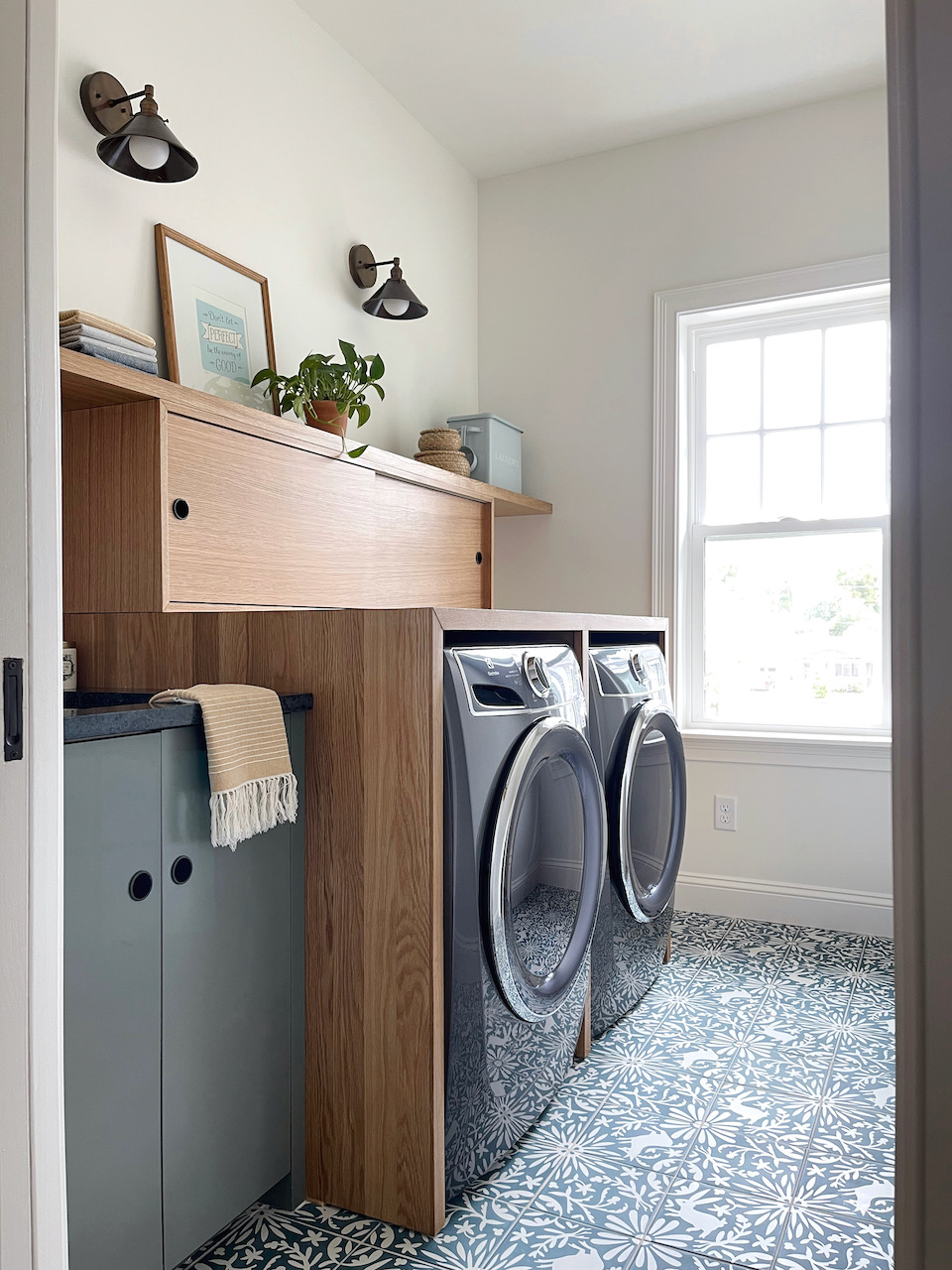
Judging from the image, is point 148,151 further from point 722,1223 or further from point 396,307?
point 722,1223

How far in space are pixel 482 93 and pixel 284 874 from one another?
276cm

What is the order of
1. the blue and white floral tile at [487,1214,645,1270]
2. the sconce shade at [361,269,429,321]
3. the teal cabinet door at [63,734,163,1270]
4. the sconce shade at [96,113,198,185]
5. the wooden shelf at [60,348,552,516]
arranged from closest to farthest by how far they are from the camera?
the teal cabinet door at [63,734,163,1270] < the blue and white floral tile at [487,1214,645,1270] < the wooden shelf at [60,348,552,516] < the sconce shade at [96,113,198,185] < the sconce shade at [361,269,429,321]

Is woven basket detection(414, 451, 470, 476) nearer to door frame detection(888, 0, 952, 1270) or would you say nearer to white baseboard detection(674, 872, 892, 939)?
white baseboard detection(674, 872, 892, 939)

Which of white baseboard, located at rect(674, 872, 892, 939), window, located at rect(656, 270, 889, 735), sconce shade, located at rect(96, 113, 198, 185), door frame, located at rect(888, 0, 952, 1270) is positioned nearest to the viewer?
door frame, located at rect(888, 0, 952, 1270)

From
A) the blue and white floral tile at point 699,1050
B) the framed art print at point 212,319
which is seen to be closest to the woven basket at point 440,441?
the framed art print at point 212,319

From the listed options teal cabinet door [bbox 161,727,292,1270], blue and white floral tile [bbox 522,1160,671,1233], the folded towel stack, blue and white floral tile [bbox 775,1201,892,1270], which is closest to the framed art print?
the folded towel stack

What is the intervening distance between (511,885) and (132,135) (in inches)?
65.8

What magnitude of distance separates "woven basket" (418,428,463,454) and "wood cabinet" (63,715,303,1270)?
1.70m

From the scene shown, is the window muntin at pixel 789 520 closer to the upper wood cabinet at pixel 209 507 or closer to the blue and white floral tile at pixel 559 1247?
the upper wood cabinet at pixel 209 507

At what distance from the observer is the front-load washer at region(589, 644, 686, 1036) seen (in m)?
2.15

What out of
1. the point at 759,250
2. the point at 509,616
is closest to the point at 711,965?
the point at 509,616

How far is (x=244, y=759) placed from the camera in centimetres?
141

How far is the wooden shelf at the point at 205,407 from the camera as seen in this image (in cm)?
172

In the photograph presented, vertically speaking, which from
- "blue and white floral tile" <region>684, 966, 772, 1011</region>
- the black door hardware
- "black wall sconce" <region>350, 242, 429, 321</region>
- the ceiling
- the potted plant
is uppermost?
the ceiling
